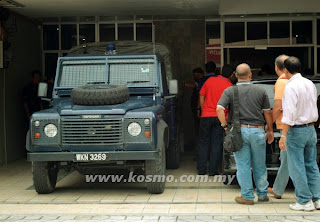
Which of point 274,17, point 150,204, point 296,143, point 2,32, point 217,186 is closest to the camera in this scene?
point 296,143

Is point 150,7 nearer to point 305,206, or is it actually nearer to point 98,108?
point 98,108

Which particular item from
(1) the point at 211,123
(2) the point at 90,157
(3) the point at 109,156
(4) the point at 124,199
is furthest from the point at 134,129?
(1) the point at 211,123

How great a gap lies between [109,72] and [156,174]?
6.94 feet

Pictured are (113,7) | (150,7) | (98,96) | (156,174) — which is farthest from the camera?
(150,7)

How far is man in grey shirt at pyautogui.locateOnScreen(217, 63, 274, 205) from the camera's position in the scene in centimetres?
836

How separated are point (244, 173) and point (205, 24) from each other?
25.5ft

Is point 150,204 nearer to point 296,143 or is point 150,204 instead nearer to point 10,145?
point 296,143

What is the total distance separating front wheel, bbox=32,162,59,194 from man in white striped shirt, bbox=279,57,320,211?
342cm

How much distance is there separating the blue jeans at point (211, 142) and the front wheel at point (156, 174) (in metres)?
1.88

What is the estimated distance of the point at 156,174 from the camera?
917cm

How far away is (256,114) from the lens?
838cm

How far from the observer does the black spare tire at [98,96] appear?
9.28m

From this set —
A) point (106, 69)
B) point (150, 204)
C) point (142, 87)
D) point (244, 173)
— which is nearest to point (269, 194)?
point (244, 173)

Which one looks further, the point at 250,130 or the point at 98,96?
the point at 98,96
